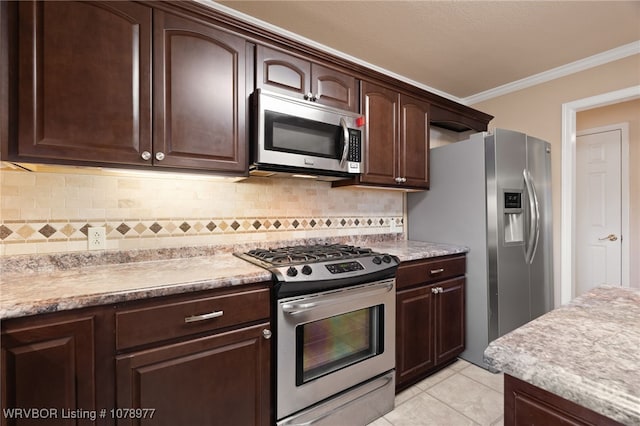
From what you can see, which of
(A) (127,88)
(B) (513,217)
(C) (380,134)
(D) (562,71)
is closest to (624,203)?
(D) (562,71)

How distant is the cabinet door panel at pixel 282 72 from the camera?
168 centimetres

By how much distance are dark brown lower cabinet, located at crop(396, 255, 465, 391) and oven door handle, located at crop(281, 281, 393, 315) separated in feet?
0.70

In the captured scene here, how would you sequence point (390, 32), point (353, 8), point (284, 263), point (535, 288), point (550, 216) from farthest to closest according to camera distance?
1. point (550, 216)
2. point (535, 288)
3. point (390, 32)
4. point (353, 8)
5. point (284, 263)

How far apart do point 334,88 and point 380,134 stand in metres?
0.48

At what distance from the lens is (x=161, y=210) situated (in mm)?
1702

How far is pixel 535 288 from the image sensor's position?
8.15ft

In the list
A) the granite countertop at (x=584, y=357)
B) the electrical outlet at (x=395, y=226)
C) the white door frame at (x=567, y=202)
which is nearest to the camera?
the granite countertop at (x=584, y=357)

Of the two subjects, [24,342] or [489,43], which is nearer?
[24,342]

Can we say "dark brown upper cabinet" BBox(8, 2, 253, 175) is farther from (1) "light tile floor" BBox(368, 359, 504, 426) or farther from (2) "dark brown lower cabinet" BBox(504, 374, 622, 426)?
(1) "light tile floor" BBox(368, 359, 504, 426)

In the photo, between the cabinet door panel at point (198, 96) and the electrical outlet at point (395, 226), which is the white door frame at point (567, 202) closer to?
the electrical outlet at point (395, 226)

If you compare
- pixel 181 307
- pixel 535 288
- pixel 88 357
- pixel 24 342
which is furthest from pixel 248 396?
pixel 535 288

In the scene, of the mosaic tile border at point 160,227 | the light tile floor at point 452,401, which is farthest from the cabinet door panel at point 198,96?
the light tile floor at point 452,401

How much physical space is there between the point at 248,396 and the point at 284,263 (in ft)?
2.01

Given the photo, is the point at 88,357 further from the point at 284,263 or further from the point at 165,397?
the point at 284,263
